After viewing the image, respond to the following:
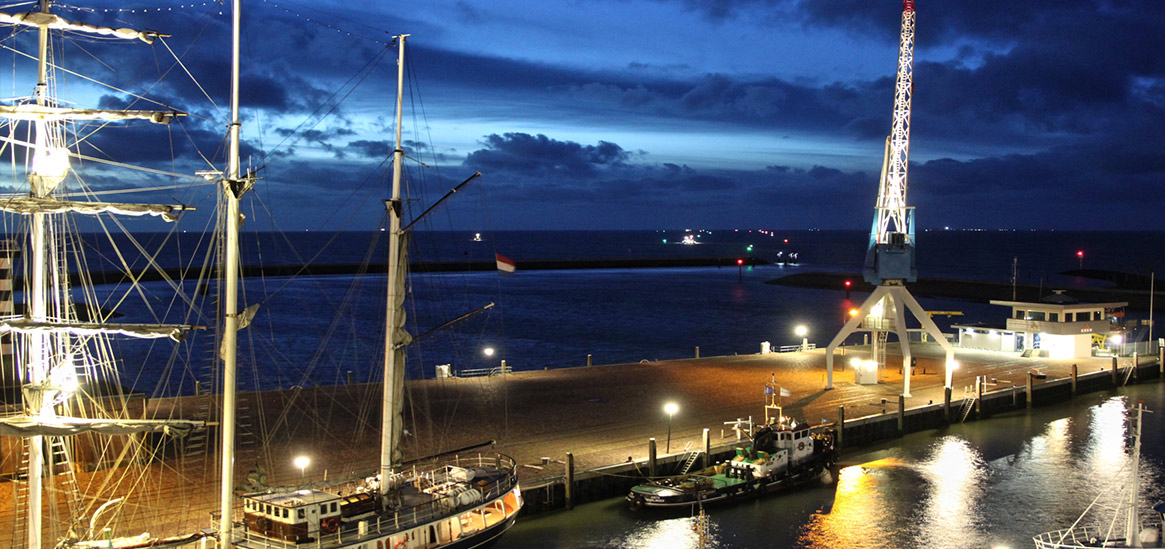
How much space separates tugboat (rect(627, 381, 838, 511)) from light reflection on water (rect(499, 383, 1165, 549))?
527 millimetres

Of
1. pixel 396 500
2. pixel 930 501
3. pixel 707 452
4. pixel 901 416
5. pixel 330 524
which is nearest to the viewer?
pixel 330 524

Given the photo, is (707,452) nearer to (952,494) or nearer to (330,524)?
(952,494)

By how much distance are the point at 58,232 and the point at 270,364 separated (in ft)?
167

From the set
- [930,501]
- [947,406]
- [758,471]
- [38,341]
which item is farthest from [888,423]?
[38,341]

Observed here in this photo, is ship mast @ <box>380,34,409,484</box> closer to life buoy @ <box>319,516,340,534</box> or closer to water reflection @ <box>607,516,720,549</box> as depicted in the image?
life buoy @ <box>319,516,340,534</box>

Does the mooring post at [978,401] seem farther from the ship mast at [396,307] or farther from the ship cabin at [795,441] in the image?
the ship mast at [396,307]

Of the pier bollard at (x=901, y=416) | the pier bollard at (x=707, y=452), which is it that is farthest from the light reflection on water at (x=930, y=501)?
the pier bollard at (x=707, y=452)

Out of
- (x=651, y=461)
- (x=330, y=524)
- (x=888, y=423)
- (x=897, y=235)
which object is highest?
(x=897, y=235)

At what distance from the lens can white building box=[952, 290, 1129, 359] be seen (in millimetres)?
63906

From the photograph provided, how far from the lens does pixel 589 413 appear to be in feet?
143

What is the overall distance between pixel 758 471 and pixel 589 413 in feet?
31.2

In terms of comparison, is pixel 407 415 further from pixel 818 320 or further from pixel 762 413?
pixel 818 320

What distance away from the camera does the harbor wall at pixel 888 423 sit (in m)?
33.4

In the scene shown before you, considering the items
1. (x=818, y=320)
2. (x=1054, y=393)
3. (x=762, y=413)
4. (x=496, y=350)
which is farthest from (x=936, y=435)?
(x=818, y=320)
